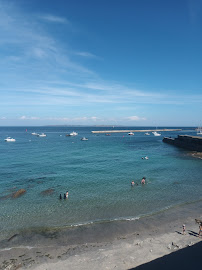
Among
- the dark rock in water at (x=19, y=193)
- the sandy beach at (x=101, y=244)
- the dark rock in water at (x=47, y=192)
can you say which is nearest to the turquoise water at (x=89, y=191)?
the dark rock in water at (x=47, y=192)

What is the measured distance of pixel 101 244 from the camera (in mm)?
16891

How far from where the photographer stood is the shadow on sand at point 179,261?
1345 cm

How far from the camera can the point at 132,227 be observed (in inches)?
776

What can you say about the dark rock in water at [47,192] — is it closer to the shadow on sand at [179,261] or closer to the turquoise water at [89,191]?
the turquoise water at [89,191]

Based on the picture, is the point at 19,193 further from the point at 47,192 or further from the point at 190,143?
the point at 190,143

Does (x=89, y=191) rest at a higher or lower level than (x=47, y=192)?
higher

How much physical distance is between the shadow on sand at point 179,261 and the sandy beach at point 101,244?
18.7 inches

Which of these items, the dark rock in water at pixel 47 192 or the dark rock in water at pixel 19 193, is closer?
the dark rock in water at pixel 19 193

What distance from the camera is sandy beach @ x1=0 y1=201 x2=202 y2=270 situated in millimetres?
14422

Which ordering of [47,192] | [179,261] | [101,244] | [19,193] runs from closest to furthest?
[179,261] → [101,244] → [19,193] → [47,192]

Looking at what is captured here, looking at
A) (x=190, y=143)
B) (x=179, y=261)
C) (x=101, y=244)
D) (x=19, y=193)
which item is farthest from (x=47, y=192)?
(x=190, y=143)

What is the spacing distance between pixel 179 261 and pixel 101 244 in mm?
6212

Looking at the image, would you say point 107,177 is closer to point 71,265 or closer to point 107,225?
point 107,225

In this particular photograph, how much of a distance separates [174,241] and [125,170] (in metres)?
25.8
